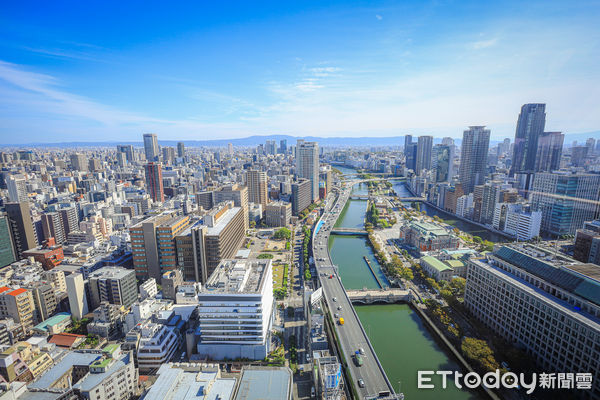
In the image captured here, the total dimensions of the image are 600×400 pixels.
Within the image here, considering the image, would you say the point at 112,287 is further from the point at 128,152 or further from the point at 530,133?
the point at 128,152

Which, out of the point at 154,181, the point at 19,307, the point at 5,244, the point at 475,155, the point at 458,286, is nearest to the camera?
the point at 19,307

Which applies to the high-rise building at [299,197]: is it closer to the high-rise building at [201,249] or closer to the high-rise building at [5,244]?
the high-rise building at [201,249]

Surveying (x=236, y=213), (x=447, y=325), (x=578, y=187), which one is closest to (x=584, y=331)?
(x=447, y=325)

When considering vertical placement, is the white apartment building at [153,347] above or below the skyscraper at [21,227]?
below

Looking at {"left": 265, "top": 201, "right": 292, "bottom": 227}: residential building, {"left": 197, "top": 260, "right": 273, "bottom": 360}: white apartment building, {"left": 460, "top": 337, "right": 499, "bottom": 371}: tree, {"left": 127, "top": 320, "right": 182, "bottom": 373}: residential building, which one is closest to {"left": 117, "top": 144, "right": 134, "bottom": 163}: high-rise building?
{"left": 265, "top": 201, "right": 292, "bottom": 227}: residential building

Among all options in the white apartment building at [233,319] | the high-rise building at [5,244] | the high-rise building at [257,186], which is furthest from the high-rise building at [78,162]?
the white apartment building at [233,319]

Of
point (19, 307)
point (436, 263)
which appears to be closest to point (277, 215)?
point (436, 263)
